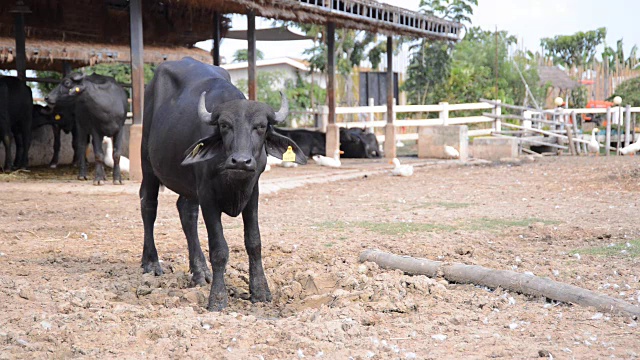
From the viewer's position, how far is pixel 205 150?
18.3ft

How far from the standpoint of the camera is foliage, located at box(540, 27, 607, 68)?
183 feet

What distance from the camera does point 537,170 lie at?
1714 centimetres

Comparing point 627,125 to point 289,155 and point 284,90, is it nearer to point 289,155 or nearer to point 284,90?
point 284,90

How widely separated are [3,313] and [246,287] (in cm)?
203

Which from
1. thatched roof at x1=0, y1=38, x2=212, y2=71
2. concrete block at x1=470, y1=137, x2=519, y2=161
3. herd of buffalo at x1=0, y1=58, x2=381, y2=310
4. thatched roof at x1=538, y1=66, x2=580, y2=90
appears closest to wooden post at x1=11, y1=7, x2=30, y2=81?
thatched roof at x1=0, y1=38, x2=212, y2=71

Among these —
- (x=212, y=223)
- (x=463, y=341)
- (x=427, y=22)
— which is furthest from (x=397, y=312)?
(x=427, y=22)

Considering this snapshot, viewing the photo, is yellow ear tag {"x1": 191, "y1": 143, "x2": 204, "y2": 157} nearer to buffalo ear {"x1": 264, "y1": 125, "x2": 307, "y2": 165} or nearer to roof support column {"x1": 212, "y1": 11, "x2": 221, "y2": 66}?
buffalo ear {"x1": 264, "y1": 125, "x2": 307, "y2": 165}

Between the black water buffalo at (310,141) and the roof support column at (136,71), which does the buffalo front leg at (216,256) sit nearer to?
the roof support column at (136,71)

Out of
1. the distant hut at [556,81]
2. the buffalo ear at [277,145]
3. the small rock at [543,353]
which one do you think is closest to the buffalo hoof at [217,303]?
the buffalo ear at [277,145]

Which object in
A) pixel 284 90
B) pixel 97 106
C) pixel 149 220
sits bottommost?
pixel 149 220

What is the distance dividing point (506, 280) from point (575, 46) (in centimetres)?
Result: 5512

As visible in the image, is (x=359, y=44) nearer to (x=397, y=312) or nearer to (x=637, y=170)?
(x=637, y=170)

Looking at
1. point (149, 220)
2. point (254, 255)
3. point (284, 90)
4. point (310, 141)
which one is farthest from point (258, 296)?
point (284, 90)

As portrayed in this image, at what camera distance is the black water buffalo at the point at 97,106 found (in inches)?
520
